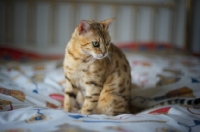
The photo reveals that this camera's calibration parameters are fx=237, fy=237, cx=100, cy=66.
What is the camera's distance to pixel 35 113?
91 cm

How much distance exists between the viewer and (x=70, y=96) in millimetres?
1237

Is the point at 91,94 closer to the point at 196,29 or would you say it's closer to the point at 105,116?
the point at 105,116

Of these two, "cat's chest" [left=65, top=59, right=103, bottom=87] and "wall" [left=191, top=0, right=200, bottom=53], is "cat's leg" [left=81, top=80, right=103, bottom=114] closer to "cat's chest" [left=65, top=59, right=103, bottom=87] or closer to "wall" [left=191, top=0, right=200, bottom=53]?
"cat's chest" [left=65, top=59, right=103, bottom=87]

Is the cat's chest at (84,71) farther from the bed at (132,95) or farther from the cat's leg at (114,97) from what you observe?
Answer: the bed at (132,95)

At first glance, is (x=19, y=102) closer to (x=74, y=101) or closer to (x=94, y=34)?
(x=74, y=101)

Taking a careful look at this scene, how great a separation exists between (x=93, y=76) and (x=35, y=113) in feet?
1.13

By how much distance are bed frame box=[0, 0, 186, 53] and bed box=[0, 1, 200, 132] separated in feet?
0.19

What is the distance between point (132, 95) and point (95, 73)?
381 millimetres

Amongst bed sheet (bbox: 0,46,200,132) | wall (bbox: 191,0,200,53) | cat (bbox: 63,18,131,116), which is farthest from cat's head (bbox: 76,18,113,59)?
wall (bbox: 191,0,200,53)

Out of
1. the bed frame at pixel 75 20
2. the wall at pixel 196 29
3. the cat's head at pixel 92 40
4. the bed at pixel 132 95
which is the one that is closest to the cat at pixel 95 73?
the cat's head at pixel 92 40

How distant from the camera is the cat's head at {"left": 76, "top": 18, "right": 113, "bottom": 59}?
111cm

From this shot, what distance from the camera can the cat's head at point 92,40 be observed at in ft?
3.65

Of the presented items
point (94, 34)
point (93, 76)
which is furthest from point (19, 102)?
point (94, 34)

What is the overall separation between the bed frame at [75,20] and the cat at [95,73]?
4.73 feet
